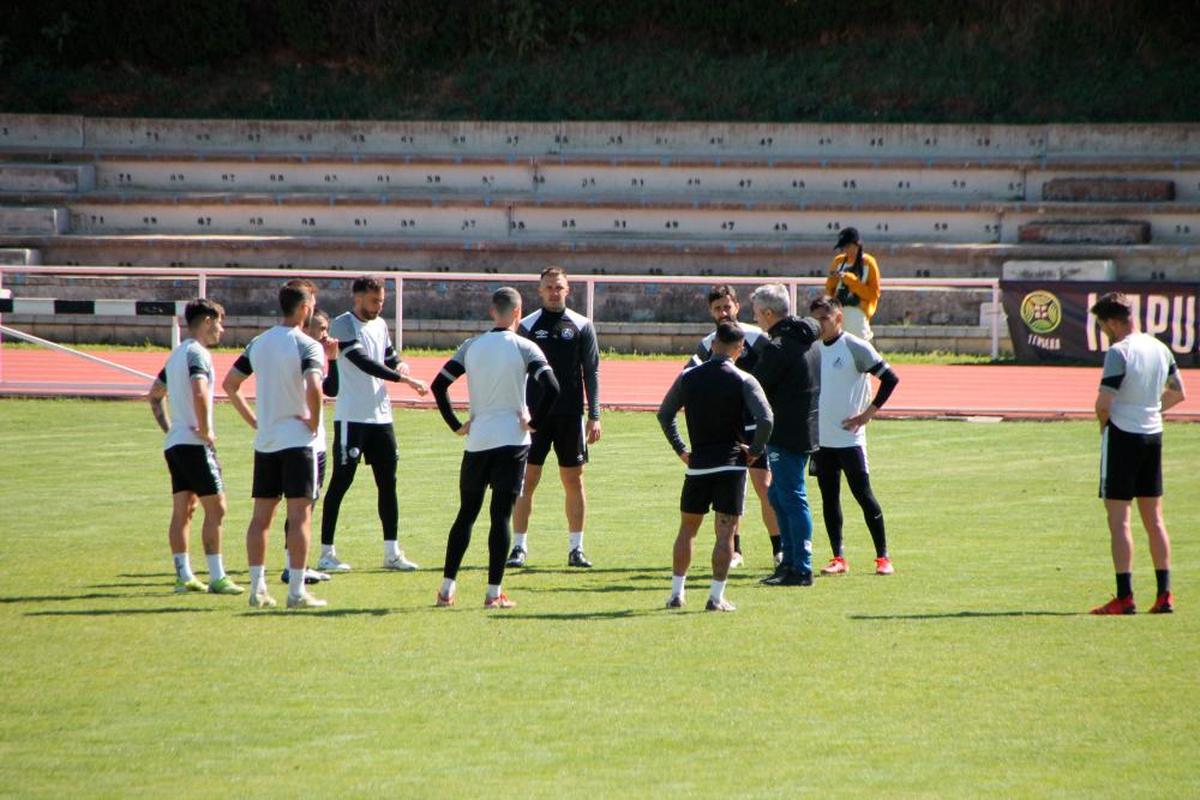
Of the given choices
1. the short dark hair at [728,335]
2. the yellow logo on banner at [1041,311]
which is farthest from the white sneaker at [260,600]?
the yellow logo on banner at [1041,311]

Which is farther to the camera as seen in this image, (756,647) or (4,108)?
(4,108)

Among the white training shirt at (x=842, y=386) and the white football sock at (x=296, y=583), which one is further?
the white training shirt at (x=842, y=386)

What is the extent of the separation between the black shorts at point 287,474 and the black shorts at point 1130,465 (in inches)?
189

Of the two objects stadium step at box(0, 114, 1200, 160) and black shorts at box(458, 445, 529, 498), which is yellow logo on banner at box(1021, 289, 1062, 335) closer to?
stadium step at box(0, 114, 1200, 160)

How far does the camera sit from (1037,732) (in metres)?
6.52

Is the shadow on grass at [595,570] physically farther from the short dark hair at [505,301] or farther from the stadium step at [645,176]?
the stadium step at [645,176]

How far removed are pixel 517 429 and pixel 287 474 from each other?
1.42m

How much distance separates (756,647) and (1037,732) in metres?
1.93

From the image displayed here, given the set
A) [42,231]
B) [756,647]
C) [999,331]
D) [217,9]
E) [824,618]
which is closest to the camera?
[756,647]

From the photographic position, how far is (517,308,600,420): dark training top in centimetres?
1112

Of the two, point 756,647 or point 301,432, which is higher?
point 301,432

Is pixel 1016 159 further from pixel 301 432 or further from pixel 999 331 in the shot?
pixel 301 432

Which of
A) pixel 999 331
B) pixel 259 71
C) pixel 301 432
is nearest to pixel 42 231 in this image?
pixel 259 71

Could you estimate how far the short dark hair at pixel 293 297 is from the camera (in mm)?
9078
